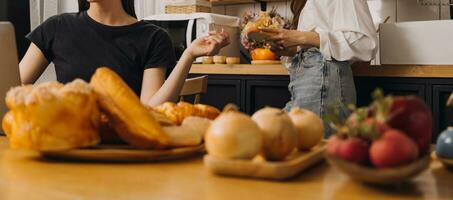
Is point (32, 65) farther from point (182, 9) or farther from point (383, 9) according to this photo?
point (383, 9)

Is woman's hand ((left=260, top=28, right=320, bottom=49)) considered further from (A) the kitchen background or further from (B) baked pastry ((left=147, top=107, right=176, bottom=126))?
(B) baked pastry ((left=147, top=107, right=176, bottom=126))

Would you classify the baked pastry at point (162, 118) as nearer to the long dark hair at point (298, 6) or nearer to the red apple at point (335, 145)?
the red apple at point (335, 145)

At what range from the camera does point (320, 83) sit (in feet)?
6.86

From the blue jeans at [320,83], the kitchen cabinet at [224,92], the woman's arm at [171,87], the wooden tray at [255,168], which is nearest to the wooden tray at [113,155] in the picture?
the wooden tray at [255,168]

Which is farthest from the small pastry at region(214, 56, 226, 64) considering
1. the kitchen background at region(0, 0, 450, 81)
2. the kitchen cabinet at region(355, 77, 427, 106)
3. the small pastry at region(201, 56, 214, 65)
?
the kitchen cabinet at region(355, 77, 427, 106)

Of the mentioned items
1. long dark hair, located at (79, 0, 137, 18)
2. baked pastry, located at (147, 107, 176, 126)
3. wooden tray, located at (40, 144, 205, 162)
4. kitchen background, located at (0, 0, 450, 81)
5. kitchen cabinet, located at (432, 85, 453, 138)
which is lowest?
kitchen cabinet, located at (432, 85, 453, 138)

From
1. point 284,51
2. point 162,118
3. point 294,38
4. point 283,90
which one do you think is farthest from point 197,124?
point 283,90

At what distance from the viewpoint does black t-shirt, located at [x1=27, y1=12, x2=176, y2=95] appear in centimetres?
180

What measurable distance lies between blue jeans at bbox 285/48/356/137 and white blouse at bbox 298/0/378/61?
0.05 metres

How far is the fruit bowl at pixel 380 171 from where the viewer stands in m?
0.59

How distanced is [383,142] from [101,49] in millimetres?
1376

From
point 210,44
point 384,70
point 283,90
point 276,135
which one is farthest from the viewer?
point 283,90

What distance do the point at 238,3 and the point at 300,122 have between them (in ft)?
9.58

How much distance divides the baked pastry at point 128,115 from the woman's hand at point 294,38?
1.28m
